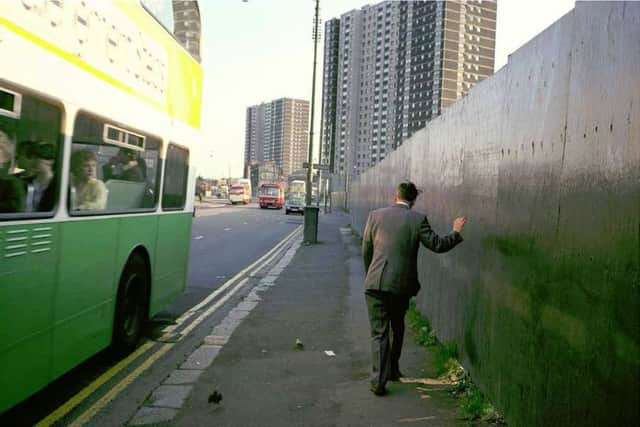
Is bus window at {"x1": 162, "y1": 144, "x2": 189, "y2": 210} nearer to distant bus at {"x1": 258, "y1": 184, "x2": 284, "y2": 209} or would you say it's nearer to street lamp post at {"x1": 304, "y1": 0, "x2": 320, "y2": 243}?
street lamp post at {"x1": 304, "y1": 0, "x2": 320, "y2": 243}

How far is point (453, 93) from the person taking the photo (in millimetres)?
163125

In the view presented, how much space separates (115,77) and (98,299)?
192 centimetres

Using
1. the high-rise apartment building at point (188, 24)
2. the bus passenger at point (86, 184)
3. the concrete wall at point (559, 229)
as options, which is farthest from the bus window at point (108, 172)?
the concrete wall at point (559, 229)

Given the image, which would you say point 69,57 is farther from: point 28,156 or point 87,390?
point 87,390

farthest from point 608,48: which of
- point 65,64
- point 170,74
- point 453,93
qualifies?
point 453,93

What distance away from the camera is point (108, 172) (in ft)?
18.4

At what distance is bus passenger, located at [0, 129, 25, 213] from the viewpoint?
3.81 m

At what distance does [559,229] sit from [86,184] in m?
3.59

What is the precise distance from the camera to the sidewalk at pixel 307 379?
4.73 metres

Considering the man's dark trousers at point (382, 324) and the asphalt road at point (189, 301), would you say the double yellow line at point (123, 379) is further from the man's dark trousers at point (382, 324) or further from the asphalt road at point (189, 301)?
the man's dark trousers at point (382, 324)

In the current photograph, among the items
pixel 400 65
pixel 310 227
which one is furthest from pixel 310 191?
pixel 400 65

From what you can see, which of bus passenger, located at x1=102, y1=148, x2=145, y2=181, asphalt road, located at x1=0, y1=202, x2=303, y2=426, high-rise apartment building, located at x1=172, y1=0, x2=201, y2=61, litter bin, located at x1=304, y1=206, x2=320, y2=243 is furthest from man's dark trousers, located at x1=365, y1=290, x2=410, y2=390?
litter bin, located at x1=304, y1=206, x2=320, y2=243

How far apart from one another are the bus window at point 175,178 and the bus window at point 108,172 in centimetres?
36

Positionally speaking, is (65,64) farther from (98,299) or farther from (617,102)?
(617,102)
